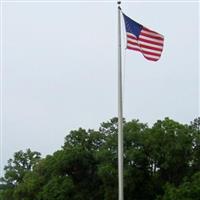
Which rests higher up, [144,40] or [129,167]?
[144,40]

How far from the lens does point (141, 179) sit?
168 ft

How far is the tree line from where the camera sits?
4991 cm

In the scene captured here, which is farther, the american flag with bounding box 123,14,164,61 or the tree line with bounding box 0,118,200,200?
the tree line with bounding box 0,118,200,200

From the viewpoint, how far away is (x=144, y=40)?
18.4 metres

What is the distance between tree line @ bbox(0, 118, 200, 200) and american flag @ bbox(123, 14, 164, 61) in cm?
3032

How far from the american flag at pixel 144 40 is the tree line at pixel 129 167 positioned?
30316 millimetres

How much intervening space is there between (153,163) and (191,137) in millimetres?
3945

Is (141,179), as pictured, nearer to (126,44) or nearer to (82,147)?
(82,147)

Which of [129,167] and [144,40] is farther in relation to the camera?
[129,167]

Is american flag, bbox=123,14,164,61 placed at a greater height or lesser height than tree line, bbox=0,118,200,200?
greater

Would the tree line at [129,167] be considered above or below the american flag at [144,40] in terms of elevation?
below

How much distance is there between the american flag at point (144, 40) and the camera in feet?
59.9

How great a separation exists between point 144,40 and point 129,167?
107 feet

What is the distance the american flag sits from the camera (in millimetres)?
18250
